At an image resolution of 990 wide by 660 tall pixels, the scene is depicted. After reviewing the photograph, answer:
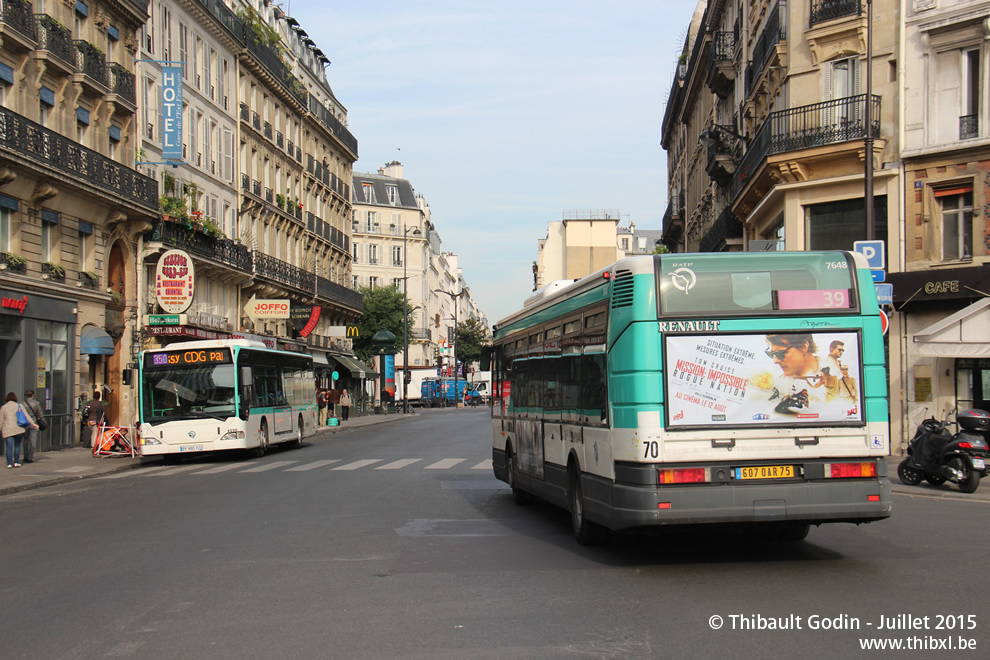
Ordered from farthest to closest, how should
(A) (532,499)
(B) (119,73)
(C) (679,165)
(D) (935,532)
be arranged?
1. (C) (679,165)
2. (B) (119,73)
3. (A) (532,499)
4. (D) (935,532)

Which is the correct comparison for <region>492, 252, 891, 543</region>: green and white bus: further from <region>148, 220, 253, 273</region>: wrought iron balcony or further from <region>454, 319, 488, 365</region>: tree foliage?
<region>454, 319, 488, 365</region>: tree foliage

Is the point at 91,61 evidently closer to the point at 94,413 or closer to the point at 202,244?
the point at 202,244

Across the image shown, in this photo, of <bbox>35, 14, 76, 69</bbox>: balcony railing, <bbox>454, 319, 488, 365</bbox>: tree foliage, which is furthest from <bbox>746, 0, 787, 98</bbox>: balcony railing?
<bbox>454, 319, 488, 365</bbox>: tree foliage

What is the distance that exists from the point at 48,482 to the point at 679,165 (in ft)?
164

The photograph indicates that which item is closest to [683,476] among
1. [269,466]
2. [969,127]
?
[269,466]

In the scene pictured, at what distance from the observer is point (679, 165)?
6378 cm

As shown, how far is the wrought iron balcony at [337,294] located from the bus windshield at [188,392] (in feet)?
117

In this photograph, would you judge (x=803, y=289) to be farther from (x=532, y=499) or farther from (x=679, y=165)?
(x=679, y=165)

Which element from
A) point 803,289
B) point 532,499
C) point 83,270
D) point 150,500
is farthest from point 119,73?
point 803,289

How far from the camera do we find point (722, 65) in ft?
128

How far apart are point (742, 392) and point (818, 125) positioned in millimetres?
19436

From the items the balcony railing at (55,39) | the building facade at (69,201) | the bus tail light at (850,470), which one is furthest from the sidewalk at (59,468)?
the bus tail light at (850,470)

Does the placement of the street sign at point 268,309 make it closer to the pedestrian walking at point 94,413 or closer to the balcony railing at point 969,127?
the pedestrian walking at point 94,413

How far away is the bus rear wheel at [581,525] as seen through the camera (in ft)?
34.7
